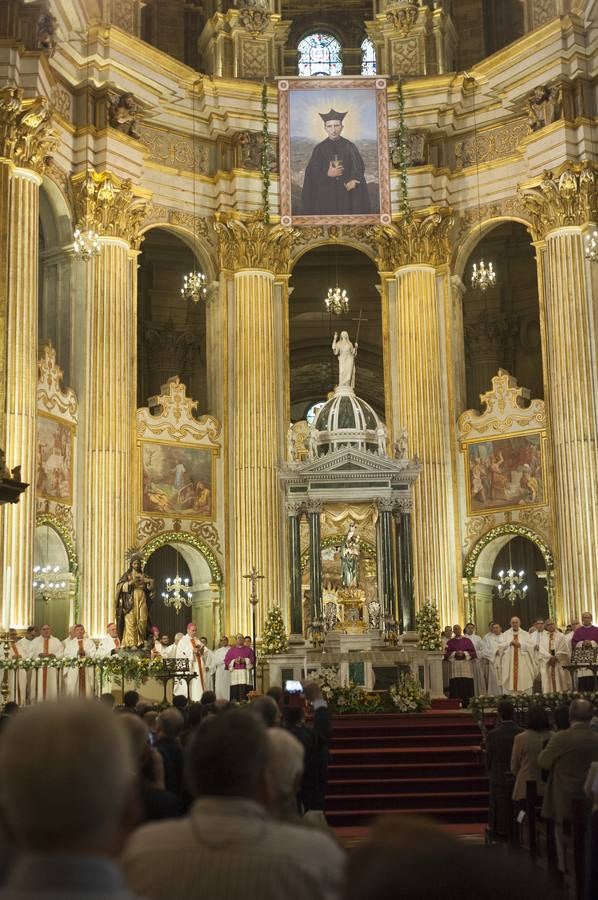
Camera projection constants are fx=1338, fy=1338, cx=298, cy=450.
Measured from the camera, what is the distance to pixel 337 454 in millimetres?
25891

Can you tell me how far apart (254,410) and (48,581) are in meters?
6.24

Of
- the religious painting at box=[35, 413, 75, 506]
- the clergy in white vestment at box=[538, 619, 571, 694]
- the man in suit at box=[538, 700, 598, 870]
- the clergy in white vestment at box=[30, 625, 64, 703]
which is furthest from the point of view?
the religious painting at box=[35, 413, 75, 506]

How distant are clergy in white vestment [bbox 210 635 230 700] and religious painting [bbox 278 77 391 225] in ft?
29.0

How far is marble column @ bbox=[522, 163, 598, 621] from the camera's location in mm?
28188

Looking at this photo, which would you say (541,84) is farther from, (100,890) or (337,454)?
(100,890)

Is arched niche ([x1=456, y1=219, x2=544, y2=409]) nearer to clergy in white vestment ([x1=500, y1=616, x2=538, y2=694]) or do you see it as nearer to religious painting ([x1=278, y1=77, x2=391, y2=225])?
religious painting ([x1=278, y1=77, x2=391, y2=225])

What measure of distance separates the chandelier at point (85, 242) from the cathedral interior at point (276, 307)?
0.36ft

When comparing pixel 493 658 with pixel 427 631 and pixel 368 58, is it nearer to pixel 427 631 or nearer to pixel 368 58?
pixel 427 631

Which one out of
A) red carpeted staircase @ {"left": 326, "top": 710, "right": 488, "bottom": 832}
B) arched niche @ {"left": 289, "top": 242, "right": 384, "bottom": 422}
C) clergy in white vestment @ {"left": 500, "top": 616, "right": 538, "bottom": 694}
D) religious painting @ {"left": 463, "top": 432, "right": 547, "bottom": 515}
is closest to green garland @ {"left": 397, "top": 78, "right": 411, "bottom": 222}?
religious painting @ {"left": 463, "top": 432, "right": 547, "bottom": 515}

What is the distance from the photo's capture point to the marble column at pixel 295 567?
2561 cm

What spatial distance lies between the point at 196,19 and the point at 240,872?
1352 inches

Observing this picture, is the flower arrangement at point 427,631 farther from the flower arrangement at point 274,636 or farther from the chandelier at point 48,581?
the chandelier at point 48,581

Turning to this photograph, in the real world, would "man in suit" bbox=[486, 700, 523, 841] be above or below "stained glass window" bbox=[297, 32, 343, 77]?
below

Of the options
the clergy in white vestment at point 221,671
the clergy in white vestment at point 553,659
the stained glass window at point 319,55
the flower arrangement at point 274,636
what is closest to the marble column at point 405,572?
the flower arrangement at point 274,636
